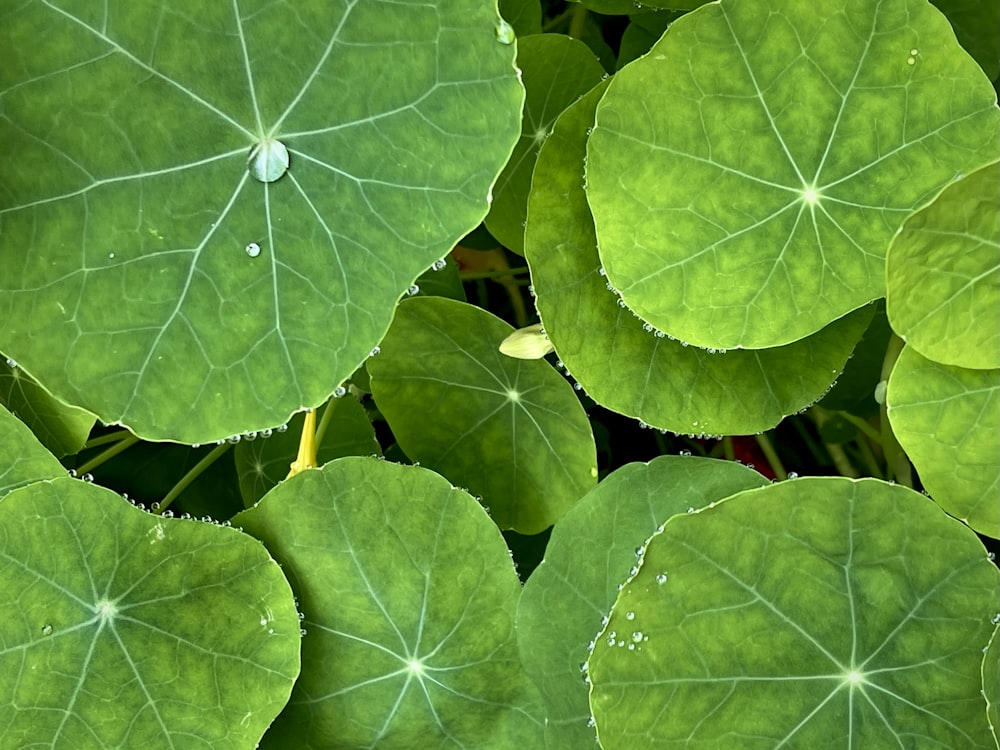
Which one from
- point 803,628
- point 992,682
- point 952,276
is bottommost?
point 992,682

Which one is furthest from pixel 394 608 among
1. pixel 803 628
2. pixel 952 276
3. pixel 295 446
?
pixel 952 276

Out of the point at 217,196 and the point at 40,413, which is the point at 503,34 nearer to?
the point at 217,196

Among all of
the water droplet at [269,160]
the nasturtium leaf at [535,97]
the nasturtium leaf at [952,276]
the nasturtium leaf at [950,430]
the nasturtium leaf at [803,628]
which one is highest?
the nasturtium leaf at [535,97]

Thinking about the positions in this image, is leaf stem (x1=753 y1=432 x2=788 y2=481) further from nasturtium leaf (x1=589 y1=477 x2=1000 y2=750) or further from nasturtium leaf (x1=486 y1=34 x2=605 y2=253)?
nasturtium leaf (x1=486 y1=34 x2=605 y2=253)

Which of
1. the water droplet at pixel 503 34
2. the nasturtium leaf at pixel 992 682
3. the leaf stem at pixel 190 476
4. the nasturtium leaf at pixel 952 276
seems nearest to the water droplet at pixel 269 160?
the water droplet at pixel 503 34

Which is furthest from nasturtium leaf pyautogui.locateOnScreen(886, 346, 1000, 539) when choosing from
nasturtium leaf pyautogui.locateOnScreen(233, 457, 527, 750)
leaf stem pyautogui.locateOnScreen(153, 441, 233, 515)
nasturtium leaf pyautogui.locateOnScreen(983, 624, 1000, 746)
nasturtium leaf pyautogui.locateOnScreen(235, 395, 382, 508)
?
leaf stem pyautogui.locateOnScreen(153, 441, 233, 515)

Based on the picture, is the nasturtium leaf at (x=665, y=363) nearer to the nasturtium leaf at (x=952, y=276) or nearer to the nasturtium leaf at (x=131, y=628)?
the nasturtium leaf at (x=952, y=276)
